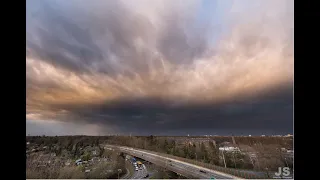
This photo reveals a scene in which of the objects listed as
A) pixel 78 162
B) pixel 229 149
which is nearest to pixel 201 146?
pixel 229 149

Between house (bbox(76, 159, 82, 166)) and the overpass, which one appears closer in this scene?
the overpass

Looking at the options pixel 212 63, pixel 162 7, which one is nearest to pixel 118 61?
pixel 162 7

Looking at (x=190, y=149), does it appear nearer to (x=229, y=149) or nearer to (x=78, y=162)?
(x=229, y=149)

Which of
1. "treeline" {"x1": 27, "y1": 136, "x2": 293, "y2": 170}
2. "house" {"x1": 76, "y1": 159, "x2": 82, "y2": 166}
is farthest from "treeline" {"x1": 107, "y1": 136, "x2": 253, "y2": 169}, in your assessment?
"house" {"x1": 76, "y1": 159, "x2": 82, "y2": 166}

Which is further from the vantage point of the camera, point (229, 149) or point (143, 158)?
point (143, 158)

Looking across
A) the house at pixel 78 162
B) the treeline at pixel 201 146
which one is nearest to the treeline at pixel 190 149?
the treeline at pixel 201 146

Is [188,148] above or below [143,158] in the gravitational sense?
above

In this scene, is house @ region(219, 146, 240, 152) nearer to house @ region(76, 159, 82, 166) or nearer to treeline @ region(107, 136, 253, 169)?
treeline @ region(107, 136, 253, 169)
